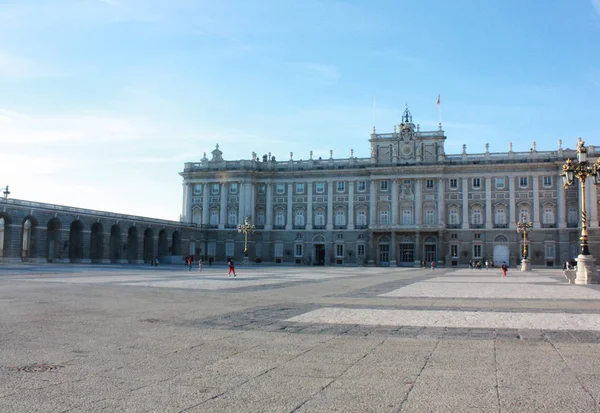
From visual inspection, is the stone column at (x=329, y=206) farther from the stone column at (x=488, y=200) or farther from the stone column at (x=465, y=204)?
the stone column at (x=488, y=200)

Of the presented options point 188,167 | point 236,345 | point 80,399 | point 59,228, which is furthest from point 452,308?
point 188,167

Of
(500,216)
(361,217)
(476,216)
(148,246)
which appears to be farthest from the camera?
(361,217)

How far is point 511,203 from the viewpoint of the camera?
70.4m

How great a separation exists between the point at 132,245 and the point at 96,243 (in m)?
6.89

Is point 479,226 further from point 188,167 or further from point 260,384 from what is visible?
→ point 260,384

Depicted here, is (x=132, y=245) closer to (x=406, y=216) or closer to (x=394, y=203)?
(x=394, y=203)

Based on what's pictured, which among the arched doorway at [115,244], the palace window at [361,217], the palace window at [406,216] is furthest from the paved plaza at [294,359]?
the palace window at [361,217]

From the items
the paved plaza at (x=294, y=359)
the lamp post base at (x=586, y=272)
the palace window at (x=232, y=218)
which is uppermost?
the palace window at (x=232, y=218)

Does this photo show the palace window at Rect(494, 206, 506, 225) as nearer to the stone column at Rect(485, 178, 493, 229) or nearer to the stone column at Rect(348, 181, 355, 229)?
the stone column at Rect(485, 178, 493, 229)

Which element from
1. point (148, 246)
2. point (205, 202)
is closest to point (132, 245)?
point (148, 246)

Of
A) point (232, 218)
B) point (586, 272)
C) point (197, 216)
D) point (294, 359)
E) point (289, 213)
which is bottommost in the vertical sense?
point (294, 359)

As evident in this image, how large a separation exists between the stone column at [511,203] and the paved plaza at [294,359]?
5908 centimetres

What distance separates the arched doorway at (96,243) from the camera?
59.8 metres

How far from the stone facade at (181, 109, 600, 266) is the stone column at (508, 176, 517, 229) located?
128mm
